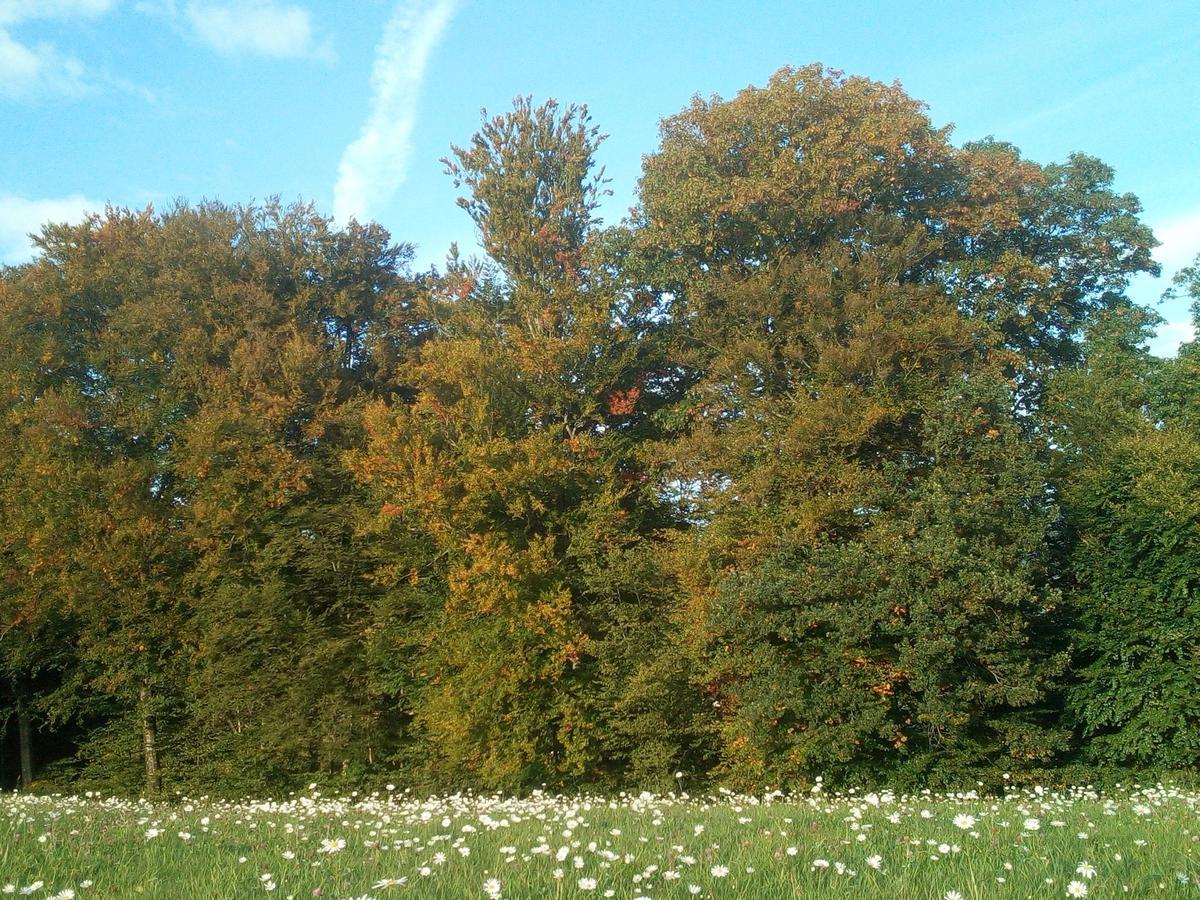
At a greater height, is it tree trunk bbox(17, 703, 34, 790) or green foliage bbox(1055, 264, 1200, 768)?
green foliage bbox(1055, 264, 1200, 768)

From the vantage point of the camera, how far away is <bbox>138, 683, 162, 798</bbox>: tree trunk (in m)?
26.6

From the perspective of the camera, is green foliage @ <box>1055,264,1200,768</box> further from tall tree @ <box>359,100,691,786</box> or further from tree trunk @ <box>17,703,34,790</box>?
tree trunk @ <box>17,703,34,790</box>

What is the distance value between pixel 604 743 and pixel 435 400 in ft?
31.7

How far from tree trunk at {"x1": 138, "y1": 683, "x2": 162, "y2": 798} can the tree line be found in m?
0.11

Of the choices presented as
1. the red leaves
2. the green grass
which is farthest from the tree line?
the green grass

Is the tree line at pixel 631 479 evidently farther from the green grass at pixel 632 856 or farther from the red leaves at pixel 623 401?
the green grass at pixel 632 856

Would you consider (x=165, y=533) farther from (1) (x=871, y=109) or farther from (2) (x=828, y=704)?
(1) (x=871, y=109)

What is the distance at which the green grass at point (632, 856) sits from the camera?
5102 mm

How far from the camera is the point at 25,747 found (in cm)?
3052

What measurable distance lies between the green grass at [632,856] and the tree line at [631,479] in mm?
11675

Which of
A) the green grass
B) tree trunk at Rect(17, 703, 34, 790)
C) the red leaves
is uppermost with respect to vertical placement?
the red leaves

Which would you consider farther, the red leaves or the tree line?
the red leaves

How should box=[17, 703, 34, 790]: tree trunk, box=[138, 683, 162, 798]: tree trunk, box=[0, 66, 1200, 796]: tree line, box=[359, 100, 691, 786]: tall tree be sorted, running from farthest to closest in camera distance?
box=[17, 703, 34, 790]: tree trunk
box=[138, 683, 162, 798]: tree trunk
box=[359, 100, 691, 786]: tall tree
box=[0, 66, 1200, 796]: tree line

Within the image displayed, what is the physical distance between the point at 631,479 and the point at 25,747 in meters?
22.4
